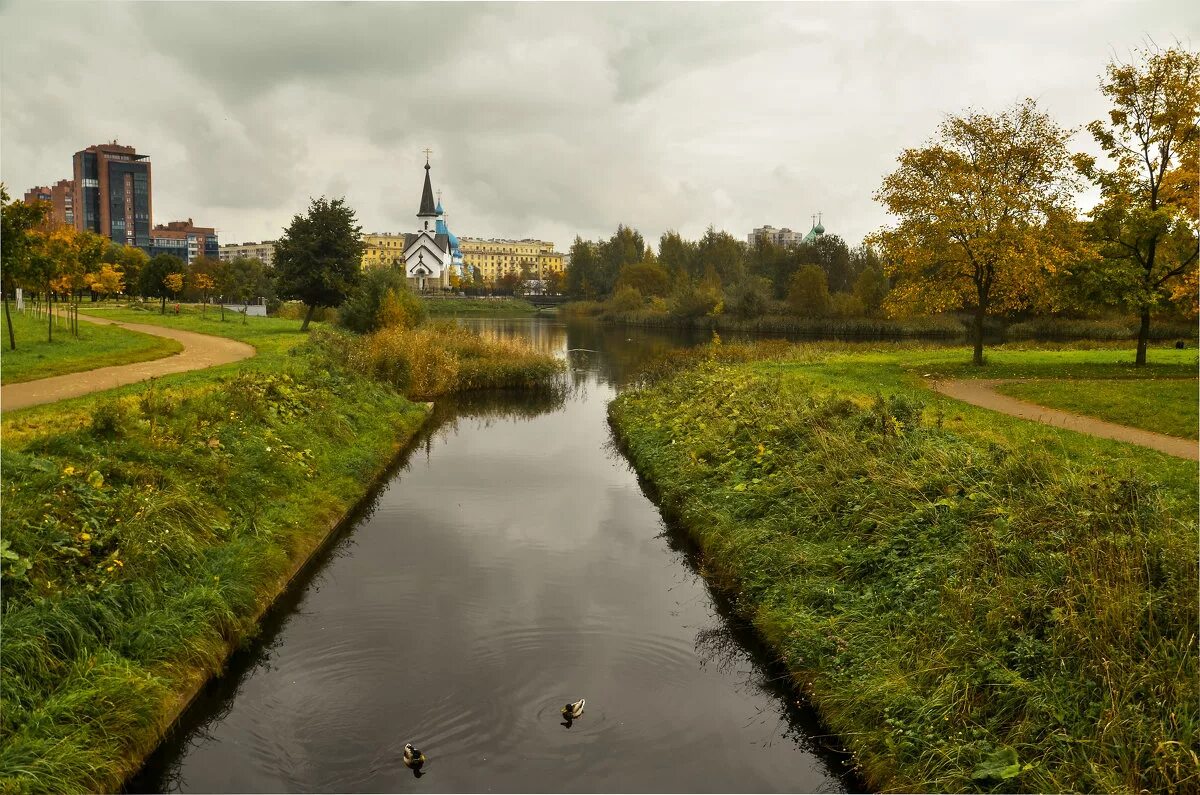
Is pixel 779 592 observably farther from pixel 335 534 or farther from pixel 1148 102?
pixel 1148 102

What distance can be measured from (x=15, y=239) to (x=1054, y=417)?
2367 centimetres

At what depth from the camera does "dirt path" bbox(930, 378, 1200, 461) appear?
11.8 metres

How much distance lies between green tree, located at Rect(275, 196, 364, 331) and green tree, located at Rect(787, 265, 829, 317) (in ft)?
129

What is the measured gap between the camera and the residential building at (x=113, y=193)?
176250 mm

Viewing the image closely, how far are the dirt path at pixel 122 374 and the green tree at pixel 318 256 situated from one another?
9792 millimetres

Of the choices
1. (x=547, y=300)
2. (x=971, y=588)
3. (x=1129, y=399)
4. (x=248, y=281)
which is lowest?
(x=971, y=588)

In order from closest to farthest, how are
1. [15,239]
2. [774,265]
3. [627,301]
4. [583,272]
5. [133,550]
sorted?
1. [133,550]
2. [15,239]
3. [774,265]
4. [627,301]
5. [583,272]

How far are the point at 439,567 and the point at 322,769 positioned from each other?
16.2 ft

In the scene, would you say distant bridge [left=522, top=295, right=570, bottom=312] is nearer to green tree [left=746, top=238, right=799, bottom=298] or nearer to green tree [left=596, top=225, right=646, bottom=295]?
green tree [left=596, top=225, right=646, bottom=295]

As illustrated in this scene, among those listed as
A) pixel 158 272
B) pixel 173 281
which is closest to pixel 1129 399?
pixel 173 281

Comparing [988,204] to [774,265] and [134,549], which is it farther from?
[774,265]

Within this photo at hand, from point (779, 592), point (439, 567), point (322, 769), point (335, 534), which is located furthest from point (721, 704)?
point (335, 534)

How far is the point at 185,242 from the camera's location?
608ft

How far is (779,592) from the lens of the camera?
31.6 feet
